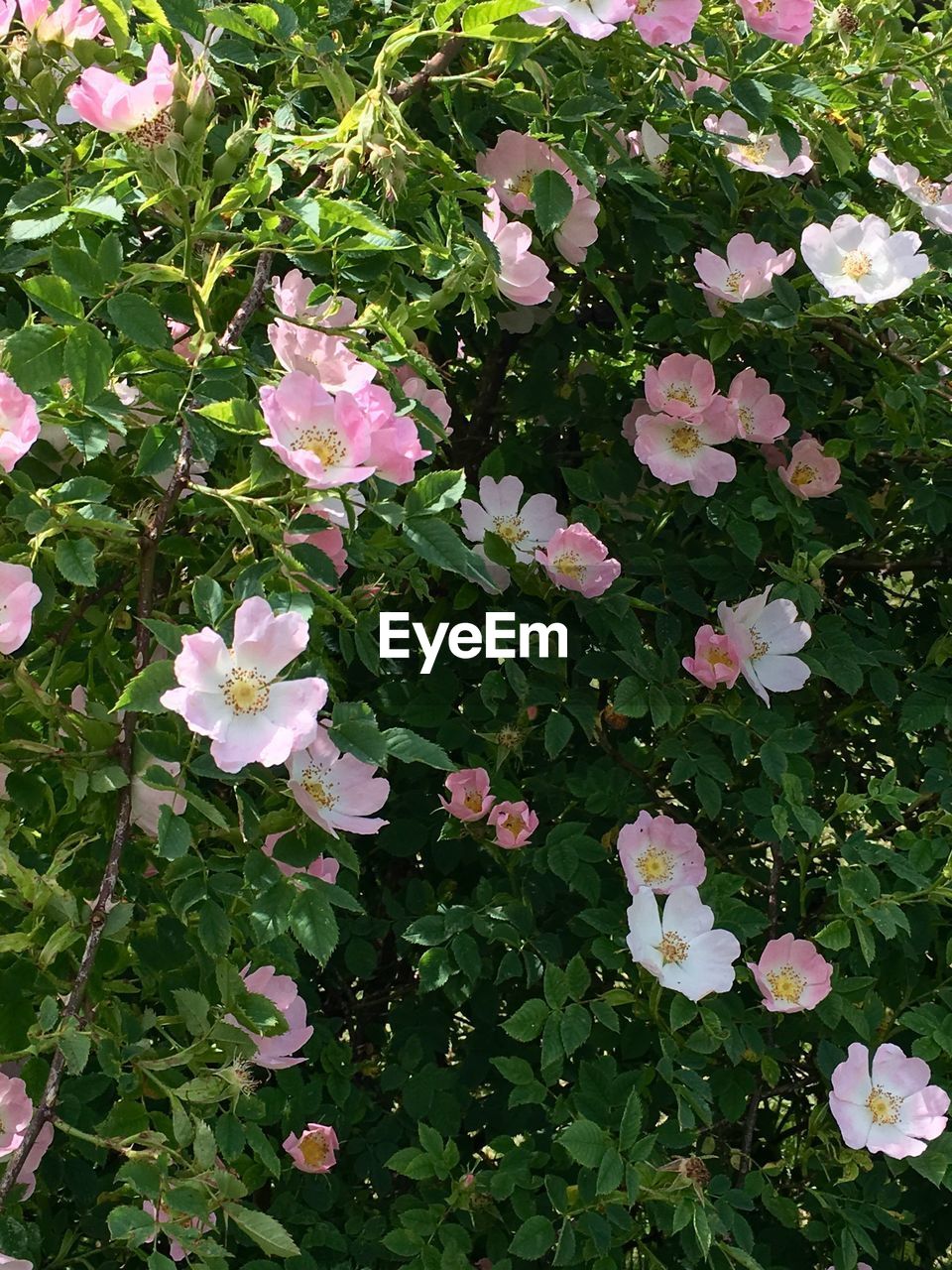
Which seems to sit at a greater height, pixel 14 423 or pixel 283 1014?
pixel 14 423

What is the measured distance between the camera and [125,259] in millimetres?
1243

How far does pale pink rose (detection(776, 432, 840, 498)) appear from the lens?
4.97 ft

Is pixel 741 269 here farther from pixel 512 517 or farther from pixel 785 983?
pixel 785 983

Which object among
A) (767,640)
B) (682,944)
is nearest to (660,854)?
(682,944)

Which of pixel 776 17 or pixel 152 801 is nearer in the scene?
pixel 152 801

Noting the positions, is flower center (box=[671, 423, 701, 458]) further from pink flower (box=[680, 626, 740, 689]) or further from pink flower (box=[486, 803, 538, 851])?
pink flower (box=[486, 803, 538, 851])

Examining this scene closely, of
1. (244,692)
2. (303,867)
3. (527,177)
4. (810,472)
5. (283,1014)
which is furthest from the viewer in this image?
(810,472)

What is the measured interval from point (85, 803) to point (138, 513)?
0.68 feet

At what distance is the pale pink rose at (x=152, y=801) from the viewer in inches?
37.1

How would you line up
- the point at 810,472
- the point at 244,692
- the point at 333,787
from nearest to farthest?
the point at 244,692 → the point at 333,787 → the point at 810,472

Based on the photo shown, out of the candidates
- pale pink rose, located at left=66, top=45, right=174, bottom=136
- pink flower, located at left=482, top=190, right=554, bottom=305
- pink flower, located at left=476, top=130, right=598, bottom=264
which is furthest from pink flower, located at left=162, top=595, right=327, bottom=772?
pink flower, located at left=476, top=130, right=598, bottom=264

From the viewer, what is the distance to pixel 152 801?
3.15 ft

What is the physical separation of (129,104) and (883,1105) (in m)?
1.07

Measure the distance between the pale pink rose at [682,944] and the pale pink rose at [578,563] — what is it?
0.29 m
